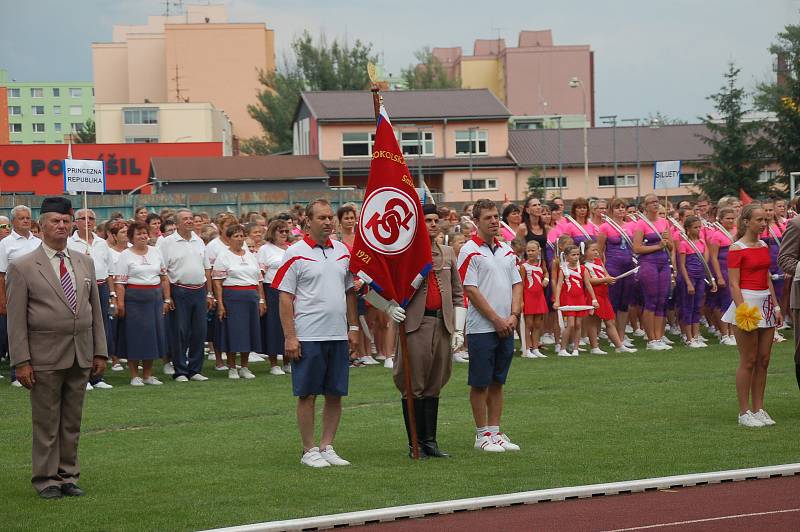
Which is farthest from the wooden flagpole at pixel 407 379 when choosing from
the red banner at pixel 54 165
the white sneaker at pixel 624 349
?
the red banner at pixel 54 165

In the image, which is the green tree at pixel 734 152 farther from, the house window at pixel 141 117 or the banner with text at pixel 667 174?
the house window at pixel 141 117

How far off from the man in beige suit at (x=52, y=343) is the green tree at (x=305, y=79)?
85.6 m

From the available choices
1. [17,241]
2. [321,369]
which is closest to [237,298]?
[17,241]

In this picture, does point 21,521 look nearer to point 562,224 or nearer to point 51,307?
point 51,307

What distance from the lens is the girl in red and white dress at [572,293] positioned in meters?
20.2

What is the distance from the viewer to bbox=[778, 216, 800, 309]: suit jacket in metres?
13.0

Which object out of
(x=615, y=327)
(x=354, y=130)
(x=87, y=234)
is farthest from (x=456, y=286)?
(x=354, y=130)

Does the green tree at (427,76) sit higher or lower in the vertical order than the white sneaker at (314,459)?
higher

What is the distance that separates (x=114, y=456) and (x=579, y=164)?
235 ft

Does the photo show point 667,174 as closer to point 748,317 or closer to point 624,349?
point 624,349

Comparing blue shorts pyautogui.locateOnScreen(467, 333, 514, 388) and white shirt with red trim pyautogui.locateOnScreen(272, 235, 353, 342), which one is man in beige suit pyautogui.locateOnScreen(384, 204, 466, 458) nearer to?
blue shorts pyautogui.locateOnScreen(467, 333, 514, 388)

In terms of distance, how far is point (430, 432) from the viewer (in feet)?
37.4

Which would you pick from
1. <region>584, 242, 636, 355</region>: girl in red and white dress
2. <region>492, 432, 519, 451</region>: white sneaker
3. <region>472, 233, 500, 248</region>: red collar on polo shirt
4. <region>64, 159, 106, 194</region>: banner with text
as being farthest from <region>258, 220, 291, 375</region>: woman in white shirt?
<region>492, 432, 519, 451</region>: white sneaker

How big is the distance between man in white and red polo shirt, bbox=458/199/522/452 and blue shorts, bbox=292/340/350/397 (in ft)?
4.02
